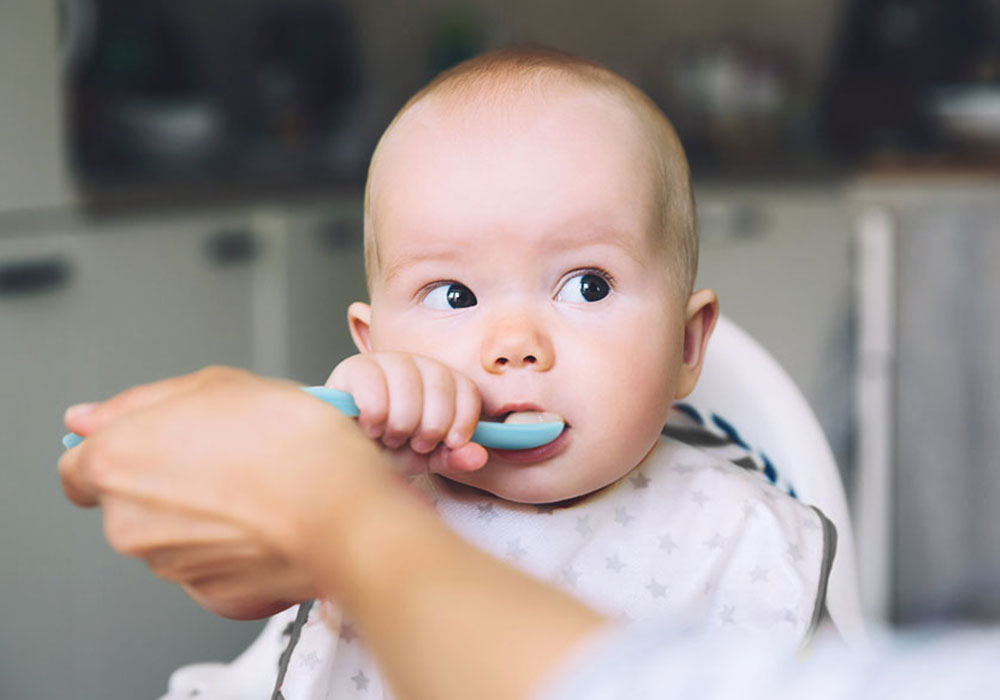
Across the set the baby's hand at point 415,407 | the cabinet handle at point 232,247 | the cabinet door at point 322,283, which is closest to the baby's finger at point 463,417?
the baby's hand at point 415,407

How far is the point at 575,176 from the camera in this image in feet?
2.24

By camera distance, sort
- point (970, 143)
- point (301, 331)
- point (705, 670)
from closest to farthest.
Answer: point (705, 670), point (301, 331), point (970, 143)

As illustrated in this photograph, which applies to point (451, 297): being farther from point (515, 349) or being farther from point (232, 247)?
point (232, 247)

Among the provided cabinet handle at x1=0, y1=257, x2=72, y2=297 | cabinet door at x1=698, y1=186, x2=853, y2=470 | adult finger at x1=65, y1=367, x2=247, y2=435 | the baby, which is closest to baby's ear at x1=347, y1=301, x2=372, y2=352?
the baby

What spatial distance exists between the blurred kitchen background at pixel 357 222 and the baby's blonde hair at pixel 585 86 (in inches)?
39.7

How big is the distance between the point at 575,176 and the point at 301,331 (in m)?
1.49

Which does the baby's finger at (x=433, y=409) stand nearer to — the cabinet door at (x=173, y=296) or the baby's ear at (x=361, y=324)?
the baby's ear at (x=361, y=324)

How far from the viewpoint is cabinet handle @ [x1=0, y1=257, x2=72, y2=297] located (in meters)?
1.54

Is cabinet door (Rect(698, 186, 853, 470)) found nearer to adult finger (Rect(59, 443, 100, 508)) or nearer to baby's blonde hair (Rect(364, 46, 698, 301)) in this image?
baby's blonde hair (Rect(364, 46, 698, 301))

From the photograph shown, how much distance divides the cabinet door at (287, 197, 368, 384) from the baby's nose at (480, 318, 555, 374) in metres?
1.45

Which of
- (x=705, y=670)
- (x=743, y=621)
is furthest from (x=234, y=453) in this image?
(x=743, y=621)

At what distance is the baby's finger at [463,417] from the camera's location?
0.57 m

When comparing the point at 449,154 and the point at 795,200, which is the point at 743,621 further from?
the point at 795,200

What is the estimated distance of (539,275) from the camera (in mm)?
679
